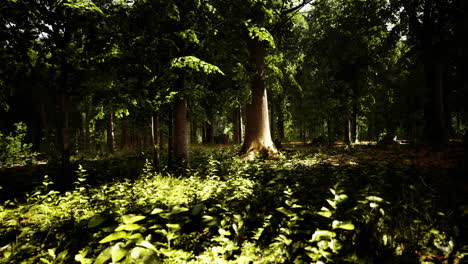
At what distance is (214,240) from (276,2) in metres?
11.3

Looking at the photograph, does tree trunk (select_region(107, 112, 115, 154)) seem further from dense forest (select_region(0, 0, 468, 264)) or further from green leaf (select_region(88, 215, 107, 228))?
green leaf (select_region(88, 215, 107, 228))

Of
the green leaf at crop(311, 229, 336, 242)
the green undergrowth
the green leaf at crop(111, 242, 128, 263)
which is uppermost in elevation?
the green leaf at crop(111, 242, 128, 263)

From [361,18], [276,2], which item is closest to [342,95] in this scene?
[361,18]

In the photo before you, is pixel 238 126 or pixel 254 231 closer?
pixel 254 231

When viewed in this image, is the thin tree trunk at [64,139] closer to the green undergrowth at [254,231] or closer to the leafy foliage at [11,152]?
the green undergrowth at [254,231]

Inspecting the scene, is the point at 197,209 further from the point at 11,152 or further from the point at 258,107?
the point at 11,152

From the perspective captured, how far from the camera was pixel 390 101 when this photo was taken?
21312 mm

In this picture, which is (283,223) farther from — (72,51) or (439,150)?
(439,150)

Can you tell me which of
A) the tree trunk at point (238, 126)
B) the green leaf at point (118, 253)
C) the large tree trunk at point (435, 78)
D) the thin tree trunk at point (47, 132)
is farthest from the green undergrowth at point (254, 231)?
the tree trunk at point (238, 126)

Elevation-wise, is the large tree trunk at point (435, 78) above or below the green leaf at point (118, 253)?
above

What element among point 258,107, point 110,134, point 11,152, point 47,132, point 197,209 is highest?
point 258,107

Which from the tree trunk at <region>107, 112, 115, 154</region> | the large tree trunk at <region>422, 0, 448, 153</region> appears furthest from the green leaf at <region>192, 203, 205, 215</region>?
the tree trunk at <region>107, 112, 115, 154</region>

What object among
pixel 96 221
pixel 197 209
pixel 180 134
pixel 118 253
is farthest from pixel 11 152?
pixel 118 253

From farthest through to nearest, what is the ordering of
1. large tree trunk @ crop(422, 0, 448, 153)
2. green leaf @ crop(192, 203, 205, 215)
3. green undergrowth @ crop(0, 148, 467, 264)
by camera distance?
1. large tree trunk @ crop(422, 0, 448, 153)
2. green leaf @ crop(192, 203, 205, 215)
3. green undergrowth @ crop(0, 148, 467, 264)
